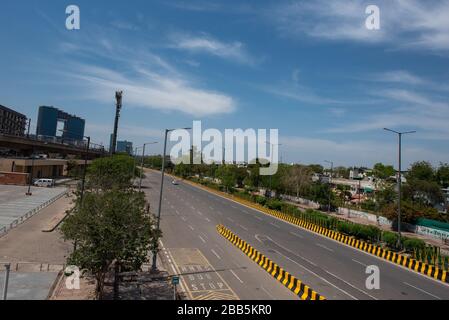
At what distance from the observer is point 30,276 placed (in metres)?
18.6

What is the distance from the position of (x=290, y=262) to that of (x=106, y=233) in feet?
47.5

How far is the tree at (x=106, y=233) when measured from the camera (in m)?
14.8

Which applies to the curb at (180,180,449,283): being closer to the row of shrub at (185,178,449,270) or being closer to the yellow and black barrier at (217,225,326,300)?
the row of shrub at (185,178,449,270)

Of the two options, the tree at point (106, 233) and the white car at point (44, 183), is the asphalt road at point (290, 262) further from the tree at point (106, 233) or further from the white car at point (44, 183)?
the white car at point (44, 183)

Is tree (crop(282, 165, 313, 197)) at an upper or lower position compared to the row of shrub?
upper

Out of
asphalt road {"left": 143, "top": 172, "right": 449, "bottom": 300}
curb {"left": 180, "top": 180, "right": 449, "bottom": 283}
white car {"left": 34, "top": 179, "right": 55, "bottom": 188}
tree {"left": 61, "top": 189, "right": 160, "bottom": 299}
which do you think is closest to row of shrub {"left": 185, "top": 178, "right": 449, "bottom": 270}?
curb {"left": 180, "top": 180, "right": 449, "bottom": 283}

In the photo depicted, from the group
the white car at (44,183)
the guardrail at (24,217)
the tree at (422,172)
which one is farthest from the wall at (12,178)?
the tree at (422,172)

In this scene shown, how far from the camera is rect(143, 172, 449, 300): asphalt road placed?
63.5ft

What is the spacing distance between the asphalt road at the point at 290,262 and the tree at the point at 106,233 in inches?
240

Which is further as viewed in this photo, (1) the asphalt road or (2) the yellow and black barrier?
(1) the asphalt road

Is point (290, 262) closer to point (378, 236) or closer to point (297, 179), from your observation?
point (378, 236)

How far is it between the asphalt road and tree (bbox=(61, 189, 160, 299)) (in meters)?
6.11

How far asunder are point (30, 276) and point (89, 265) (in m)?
6.24
